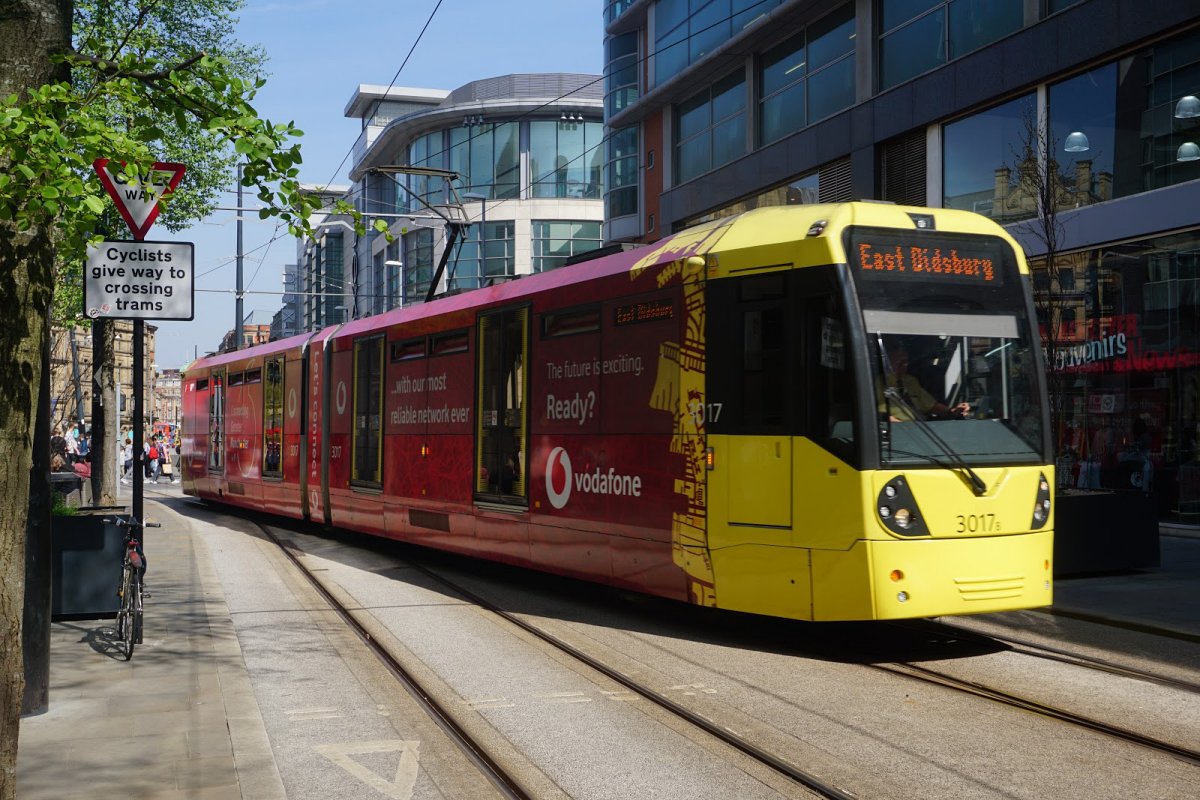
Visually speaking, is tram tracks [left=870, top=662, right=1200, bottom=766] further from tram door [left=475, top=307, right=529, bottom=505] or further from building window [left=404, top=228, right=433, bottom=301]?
building window [left=404, top=228, right=433, bottom=301]

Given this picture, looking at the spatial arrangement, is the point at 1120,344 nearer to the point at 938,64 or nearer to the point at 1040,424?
the point at 938,64

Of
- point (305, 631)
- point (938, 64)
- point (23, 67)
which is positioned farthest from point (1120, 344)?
point (23, 67)

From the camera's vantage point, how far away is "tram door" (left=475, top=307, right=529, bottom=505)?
1201cm

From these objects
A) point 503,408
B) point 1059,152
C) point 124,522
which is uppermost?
point 1059,152

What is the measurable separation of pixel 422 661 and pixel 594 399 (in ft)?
9.87

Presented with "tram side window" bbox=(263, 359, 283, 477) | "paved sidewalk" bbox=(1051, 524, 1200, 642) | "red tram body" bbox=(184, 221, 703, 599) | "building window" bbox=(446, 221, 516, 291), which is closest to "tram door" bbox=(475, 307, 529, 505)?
"red tram body" bbox=(184, 221, 703, 599)

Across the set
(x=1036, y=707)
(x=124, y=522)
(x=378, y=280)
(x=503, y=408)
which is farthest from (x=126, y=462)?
(x=1036, y=707)

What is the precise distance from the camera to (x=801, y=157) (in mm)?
25438

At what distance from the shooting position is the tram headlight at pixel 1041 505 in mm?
8641

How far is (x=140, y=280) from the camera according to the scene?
8.55 metres

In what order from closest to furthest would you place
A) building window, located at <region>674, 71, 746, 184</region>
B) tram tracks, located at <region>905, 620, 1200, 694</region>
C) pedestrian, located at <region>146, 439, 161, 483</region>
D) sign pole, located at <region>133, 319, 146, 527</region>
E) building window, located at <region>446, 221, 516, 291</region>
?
tram tracks, located at <region>905, 620, 1200, 694</region>
sign pole, located at <region>133, 319, 146, 527</region>
building window, located at <region>674, 71, 746, 184</region>
pedestrian, located at <region>146, 439, 161, 483</region>
building window, located at <region>446, 221, 516, 291</region>

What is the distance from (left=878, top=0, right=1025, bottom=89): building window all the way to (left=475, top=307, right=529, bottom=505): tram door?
1140cm

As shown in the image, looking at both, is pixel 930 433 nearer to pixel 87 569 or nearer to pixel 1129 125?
pixel 87 569

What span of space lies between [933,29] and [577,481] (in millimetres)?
14073
